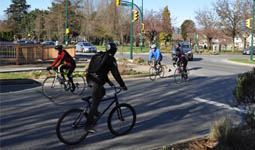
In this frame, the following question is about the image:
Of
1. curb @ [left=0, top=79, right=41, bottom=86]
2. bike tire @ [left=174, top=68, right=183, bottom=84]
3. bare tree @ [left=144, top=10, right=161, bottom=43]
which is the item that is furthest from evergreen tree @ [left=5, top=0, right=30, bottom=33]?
bike tire @ [left=174, top=68, right=183, bottom=84]

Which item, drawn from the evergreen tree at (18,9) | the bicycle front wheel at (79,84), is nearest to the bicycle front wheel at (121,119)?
the bicycle front wheel at (79,84)

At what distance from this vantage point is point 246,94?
15.1 ft

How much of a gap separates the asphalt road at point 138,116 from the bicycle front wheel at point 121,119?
170 mm

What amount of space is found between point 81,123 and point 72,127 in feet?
0.61

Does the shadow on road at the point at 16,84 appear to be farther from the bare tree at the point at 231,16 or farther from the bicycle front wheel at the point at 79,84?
the bare tree at the point at 231,16

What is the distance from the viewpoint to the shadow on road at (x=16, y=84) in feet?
37.7

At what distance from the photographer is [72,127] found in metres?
5.18

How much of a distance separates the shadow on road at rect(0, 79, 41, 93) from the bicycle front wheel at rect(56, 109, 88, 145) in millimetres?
6797

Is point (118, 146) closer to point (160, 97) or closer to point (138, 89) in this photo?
point (160, 97)

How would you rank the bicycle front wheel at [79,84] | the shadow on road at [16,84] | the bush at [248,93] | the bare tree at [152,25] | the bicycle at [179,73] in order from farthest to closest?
the bare tree at [152,25]
the bicycle at [179,73]
the shadow on road at [16,84]
the bicycle front wheel at [79,84]
the bush at [248,93]

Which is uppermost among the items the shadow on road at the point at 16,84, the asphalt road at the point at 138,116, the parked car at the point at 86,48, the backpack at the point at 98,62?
the parked car at the point at 86,48

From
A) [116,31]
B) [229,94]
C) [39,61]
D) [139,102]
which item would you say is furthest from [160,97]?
[116,31]

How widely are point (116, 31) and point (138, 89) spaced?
5135 cm

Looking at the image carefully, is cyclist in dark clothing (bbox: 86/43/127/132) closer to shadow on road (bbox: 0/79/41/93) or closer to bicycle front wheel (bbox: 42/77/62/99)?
bicycle front wheel (bbox: 42/77/62/99)
